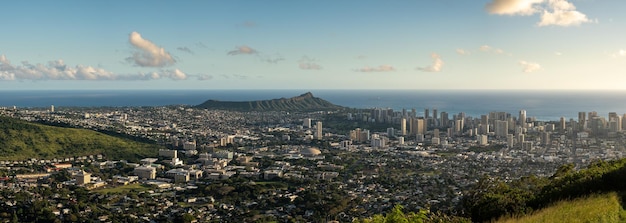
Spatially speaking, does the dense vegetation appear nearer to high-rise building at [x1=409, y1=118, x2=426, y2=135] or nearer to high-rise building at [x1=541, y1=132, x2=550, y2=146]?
high-rise building at [x1=541, y1=132, x2=550, y2=146]

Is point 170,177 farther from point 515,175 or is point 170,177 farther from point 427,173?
point 515,175

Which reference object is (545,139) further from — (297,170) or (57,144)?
(57,144)

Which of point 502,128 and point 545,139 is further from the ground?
point 502,128

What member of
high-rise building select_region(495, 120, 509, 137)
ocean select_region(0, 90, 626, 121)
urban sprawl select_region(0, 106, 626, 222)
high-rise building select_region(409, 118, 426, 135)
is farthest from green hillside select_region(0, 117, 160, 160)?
ocean select_region(0, 90, 626, 121)

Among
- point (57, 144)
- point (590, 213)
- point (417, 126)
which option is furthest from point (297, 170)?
point (590, 213)

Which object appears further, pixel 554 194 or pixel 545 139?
pixel 545 139

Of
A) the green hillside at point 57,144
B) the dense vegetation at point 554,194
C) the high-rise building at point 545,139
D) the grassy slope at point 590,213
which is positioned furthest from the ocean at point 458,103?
the grassy slope at point 590,213

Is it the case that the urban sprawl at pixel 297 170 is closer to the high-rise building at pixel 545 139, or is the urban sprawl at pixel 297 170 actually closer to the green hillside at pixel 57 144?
the high-rise building at pixel 545 139

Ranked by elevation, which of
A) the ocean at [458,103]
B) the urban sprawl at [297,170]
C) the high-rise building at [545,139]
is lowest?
the urban sprawl at [297,170]
